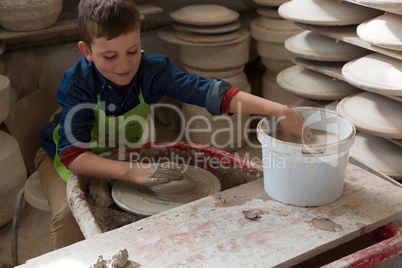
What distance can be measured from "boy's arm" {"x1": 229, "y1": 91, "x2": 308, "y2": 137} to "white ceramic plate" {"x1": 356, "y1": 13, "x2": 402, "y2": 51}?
46 cm

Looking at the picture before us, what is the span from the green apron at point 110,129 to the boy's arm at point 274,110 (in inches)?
15.2

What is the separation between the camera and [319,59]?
2.06 meters

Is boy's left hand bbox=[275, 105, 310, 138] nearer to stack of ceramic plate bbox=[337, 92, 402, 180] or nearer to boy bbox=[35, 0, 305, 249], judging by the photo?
boy bbox=[35, 0, 305, 249]

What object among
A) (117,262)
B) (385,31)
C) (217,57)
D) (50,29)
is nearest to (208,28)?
(217,57)

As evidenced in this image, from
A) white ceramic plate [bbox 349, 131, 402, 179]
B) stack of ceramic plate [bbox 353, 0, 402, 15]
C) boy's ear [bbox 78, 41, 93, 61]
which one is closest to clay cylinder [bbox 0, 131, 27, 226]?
boy's ear [bbox 78, 41, 93, 61]

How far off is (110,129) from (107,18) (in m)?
0.46

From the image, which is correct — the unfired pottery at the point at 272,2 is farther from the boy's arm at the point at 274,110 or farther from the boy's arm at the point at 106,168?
the boy's arm at the point at 106,168

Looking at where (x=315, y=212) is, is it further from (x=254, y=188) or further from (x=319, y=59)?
(x=319, y=59)

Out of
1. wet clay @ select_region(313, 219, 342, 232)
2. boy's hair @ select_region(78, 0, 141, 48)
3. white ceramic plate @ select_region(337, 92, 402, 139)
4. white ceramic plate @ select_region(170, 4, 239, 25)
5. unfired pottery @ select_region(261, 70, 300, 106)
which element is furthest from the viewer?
unfired pottery @ select_region(261, 70, 300, 106)

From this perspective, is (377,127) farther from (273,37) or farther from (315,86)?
(273,37)

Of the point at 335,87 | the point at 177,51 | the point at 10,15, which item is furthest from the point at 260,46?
the point at 10,15

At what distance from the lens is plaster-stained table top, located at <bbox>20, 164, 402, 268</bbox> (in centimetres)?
111

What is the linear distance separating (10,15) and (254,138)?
1708mm

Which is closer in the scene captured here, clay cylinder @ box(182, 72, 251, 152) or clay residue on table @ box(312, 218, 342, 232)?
clay residue on table @ box(312, 218, 342, 232)
